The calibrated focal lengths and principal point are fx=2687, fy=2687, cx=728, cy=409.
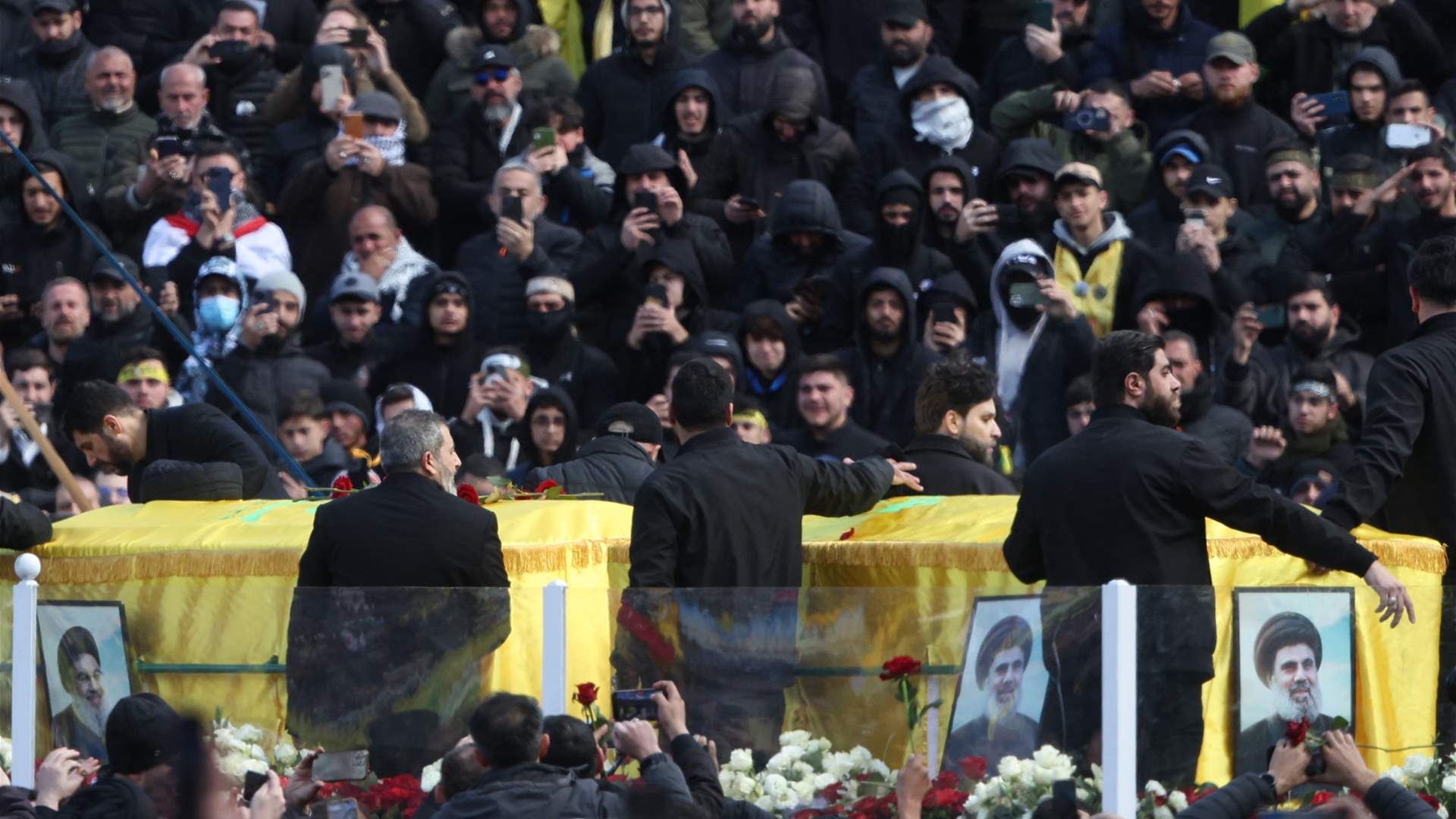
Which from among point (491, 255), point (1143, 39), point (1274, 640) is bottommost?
point (1274, 640)

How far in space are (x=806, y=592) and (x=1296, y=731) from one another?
1.38m

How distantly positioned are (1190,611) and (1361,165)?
579cm

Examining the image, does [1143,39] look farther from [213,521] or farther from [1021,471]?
[213,521]

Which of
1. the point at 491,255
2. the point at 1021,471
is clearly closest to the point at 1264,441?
the point at 1021,471

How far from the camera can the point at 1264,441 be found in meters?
11.4

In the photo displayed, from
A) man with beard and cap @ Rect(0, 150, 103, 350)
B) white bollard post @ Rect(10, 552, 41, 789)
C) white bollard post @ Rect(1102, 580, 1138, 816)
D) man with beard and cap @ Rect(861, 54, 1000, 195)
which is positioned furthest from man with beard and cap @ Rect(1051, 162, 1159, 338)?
white bollard post @ Rect(10, 552, 41, 789)

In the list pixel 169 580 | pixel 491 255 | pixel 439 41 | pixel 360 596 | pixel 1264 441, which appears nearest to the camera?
pixel 360 596

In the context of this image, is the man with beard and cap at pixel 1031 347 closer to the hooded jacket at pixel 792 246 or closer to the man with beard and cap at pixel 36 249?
the hooded jacket at pixel 792 246

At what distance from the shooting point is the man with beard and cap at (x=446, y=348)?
12.6 meters

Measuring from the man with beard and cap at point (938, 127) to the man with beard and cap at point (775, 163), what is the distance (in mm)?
218

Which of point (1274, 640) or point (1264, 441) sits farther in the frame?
point (1264, 441)

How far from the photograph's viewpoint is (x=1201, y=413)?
446 inches

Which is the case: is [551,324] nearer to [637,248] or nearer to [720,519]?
[637,248]

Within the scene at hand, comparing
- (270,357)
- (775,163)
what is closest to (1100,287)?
(775,163)
